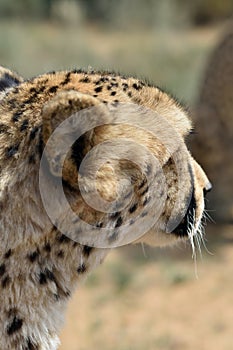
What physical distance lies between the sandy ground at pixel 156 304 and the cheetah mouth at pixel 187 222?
2558mm

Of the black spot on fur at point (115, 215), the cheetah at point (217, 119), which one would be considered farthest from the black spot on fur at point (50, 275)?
the cheetah at point (217, 119)

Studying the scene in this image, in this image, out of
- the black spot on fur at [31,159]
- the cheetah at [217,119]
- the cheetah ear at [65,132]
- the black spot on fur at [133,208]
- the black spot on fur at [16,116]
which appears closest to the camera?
the cheetah ear at [65,132]

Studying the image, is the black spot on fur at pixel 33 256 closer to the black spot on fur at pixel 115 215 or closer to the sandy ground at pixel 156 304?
the black spot on fur at pixel 115 215

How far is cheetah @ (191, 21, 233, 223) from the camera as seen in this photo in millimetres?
6316

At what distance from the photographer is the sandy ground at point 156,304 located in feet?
15.8

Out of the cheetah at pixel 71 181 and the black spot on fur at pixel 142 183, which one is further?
the black spot on fur at pixel 142 183

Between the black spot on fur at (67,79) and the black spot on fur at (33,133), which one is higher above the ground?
the black spot on fur at (67,79)

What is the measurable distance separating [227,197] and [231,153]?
45cm

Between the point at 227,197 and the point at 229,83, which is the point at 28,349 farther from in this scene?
the point at 227,197

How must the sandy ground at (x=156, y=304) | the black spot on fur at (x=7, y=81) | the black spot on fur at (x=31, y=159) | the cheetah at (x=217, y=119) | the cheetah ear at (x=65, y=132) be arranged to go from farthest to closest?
the cheetah at (x=217, y=119) → the sandy ground at (x=156, y=304) → the black spot on fur at (x=7, y=81) → the black spot on fur at (x=31, y=159) → the cheetah ear at (x=65, y=132)

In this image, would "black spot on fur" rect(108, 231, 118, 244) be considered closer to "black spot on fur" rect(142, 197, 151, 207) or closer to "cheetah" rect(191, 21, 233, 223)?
"black spot on fur" rect(142, 197, 151, 207)

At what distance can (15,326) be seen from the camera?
1.91 m

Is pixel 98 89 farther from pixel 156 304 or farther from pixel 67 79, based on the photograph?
pixel 156 304

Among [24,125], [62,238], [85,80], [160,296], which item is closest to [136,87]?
[85,80]
